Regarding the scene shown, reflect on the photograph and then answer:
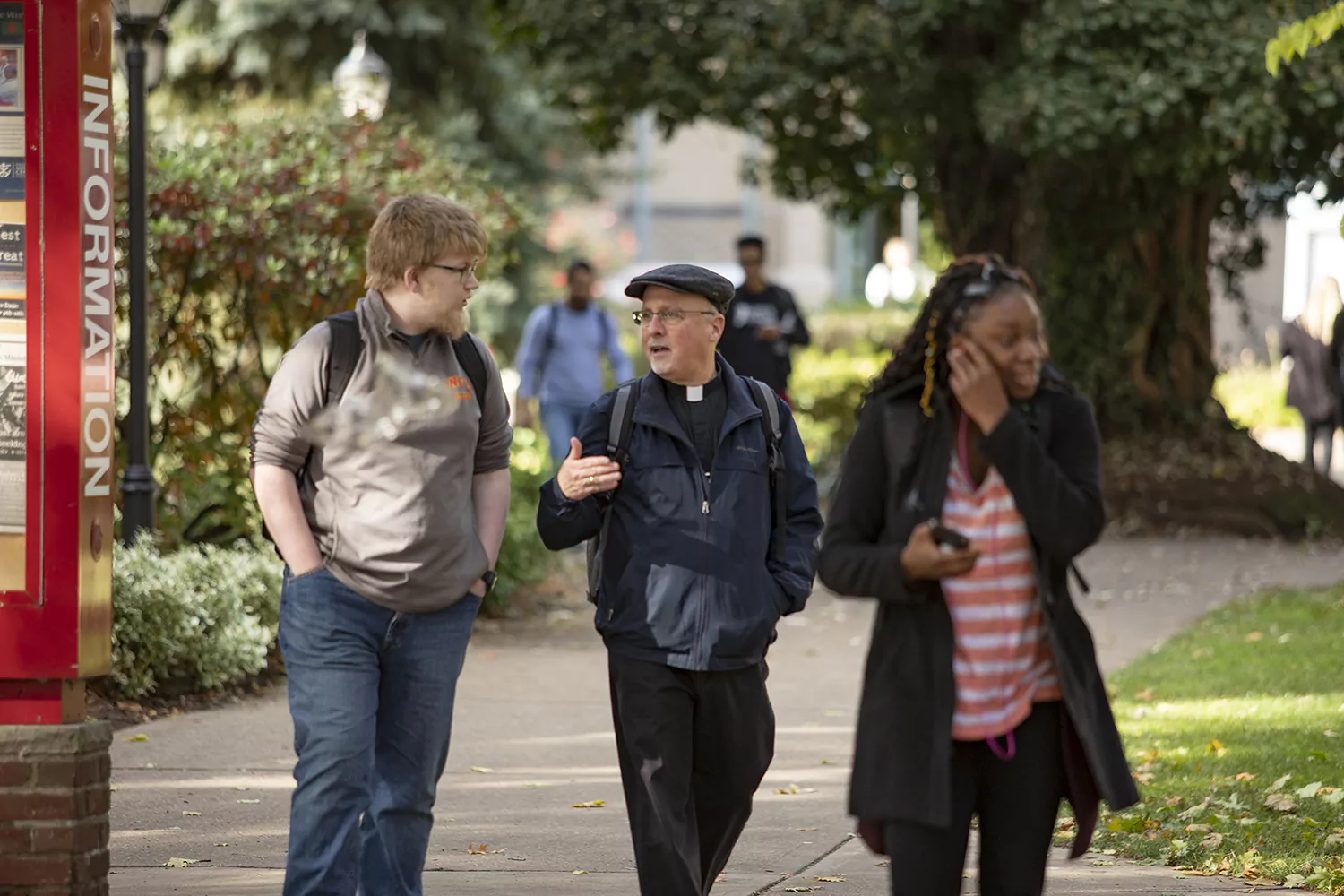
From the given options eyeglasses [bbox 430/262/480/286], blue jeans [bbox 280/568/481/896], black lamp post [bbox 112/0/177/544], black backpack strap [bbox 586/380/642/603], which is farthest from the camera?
black lamp post [bbox 112/0/177/544]

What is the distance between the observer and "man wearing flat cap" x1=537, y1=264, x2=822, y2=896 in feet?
14.5

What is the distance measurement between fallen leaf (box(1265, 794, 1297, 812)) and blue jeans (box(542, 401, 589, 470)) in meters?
7.73

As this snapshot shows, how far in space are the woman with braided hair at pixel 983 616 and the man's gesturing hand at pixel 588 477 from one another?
3.01 ft

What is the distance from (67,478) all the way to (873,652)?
7.00ft

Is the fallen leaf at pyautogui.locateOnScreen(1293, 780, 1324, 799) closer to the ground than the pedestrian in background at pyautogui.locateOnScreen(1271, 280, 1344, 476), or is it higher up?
closer to the ground

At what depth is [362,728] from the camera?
4.29 metres

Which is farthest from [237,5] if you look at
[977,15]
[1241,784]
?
[1241,784]

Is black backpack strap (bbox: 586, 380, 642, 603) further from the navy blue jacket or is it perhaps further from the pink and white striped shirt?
the pink and white striped shirt

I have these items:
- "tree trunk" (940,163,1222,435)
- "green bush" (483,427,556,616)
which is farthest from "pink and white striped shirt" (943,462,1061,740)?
"tree trunk" (940,163,1222,435)

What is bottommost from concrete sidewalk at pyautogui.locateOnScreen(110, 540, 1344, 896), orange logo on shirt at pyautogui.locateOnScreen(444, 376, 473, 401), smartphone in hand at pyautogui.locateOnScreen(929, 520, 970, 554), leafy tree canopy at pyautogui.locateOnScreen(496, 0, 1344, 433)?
concrete sidewalk at pyautogui.locateOnScreen(110, 540, 1344, 896)

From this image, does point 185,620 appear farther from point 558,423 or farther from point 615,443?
point 558,423

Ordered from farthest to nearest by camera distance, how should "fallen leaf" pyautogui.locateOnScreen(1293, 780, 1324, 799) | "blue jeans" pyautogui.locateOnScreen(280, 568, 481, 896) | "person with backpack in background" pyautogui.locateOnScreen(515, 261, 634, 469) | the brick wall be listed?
"person with backpack in background" pyautogui.locateOnScreen(515, 261, 634, 469) → "fallen leaf" pyautogui.locateOnScreen(1293, 780, 1324, 799) → the brick wall → "blue jeans" pyautogui.locateOnScreen(280, 568, 481, 896)

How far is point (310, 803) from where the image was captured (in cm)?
427

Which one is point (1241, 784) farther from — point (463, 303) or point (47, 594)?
point (47, 594)
